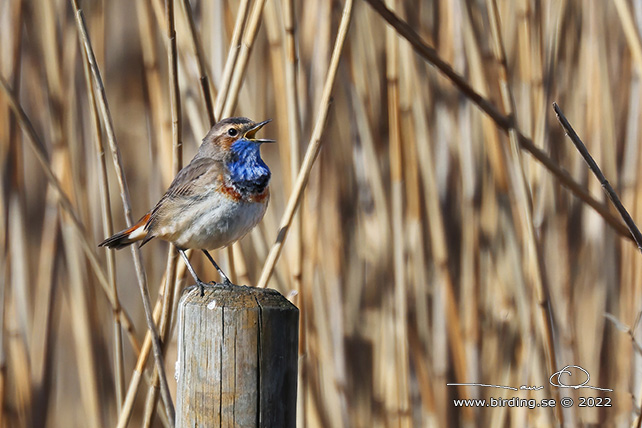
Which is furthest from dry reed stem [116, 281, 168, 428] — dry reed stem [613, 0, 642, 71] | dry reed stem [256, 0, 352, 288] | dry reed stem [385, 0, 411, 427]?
dry reed stem [613, 0, 642, 71]

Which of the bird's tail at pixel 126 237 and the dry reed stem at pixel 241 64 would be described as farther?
the bird's tail at pixel 126 237

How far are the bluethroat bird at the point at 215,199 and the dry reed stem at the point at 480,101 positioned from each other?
0.52m

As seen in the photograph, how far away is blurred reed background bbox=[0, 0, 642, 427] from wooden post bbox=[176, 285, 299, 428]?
2.80 feet

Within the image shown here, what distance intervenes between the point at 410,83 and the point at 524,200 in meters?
0.58

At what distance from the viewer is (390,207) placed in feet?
7.48

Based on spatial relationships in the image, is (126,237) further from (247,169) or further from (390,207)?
(390,207)

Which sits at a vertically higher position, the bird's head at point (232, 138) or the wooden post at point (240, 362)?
the bird's head at point (232, 138)

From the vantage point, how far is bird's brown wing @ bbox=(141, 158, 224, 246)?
6.36 feet

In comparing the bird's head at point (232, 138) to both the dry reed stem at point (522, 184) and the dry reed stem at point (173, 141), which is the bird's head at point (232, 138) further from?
the dry reed stem at point (522, 184)

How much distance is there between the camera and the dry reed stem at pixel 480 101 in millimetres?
1577

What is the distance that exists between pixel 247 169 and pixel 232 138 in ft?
0.35

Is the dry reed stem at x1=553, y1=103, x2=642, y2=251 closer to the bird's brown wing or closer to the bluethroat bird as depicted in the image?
the bluethroat bird

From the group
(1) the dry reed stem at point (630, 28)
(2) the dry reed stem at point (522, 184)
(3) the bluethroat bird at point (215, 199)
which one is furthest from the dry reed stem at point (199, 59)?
(1) the dry reed stem at point (630, 28)

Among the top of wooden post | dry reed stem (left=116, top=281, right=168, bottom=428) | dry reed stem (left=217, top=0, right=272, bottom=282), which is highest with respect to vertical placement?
dry reed stem (left=217, top=0, right=272, bottom=282)
